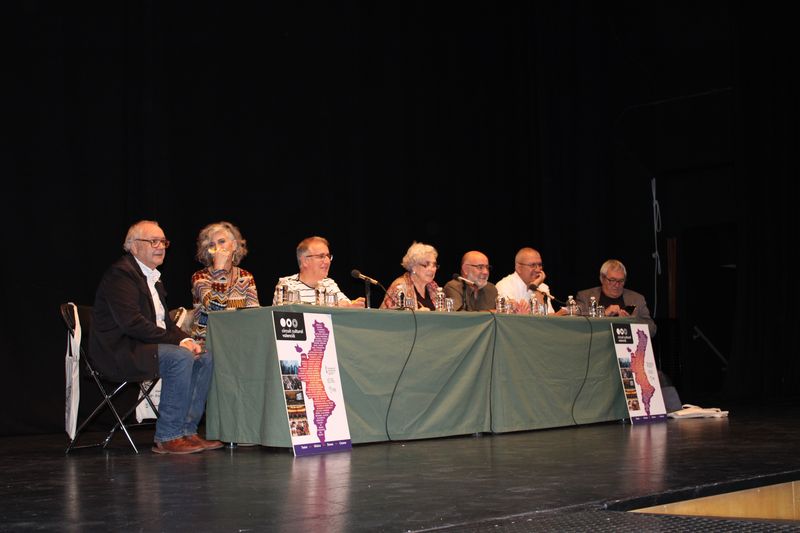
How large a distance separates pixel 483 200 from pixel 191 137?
2.84 meters

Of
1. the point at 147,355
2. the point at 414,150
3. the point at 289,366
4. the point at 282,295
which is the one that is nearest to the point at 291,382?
the point at 289,366

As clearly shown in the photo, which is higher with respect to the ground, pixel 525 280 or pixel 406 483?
pixel 525 280

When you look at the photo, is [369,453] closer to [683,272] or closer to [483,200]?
[483,200]

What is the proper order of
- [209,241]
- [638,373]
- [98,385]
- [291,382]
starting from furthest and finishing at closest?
[638,373] → [209,241] → [98,385] → [291,382]

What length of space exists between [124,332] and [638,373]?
2.98 metres

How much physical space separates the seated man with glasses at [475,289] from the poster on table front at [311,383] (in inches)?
65.2

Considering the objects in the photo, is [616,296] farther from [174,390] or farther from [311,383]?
[174,390]

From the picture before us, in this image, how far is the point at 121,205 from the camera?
5.65 m

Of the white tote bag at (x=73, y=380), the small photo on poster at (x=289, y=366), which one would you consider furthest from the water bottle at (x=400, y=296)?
the white tote bag at (x=73, y=380)

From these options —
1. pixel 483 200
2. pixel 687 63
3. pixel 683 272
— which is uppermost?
pixel 687 63

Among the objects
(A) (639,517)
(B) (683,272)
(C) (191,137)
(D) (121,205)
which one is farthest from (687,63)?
(A) (639,517)

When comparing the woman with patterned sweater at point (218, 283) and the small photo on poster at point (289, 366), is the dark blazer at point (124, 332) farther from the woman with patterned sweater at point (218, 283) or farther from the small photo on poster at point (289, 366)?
the small photo on poster at point (289, 366)

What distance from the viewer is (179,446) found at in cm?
411

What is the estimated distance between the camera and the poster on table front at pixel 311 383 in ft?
12.6
